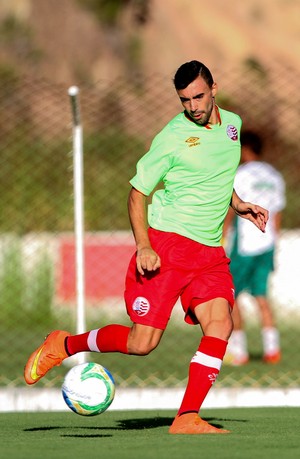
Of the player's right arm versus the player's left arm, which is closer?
the player's right arm

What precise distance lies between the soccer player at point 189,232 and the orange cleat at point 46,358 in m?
0.49

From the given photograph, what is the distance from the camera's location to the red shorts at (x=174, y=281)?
298 inches

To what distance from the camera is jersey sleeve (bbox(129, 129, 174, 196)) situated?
Result: 24.6ft

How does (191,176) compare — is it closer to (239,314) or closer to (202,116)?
(202,116)

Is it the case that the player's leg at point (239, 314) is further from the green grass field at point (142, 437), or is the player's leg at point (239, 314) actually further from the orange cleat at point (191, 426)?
the orange cleat at point (191, 426)

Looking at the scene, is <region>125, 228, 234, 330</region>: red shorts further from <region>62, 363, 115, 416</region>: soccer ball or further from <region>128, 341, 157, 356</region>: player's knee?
<region>62, 363, 115, 416</region>: soccer ball

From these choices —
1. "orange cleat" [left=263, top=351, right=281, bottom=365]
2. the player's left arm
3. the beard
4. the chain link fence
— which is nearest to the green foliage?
the chain link fence

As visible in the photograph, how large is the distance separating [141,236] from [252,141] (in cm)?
536

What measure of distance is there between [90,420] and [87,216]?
11128mm

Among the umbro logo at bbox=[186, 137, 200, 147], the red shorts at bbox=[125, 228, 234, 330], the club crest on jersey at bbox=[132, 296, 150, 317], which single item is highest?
the umbro logo at bbox=[186, 137, 200, 147]

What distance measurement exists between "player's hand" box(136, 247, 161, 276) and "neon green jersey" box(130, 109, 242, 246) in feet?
0.87

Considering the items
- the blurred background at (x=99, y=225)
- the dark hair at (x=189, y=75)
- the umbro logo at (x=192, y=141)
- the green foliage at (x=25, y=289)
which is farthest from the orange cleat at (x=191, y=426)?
the green foliage at (x=25, y=289)

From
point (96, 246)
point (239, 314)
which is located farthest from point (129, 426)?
point (96, 246)

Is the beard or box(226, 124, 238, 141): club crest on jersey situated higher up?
the beard
